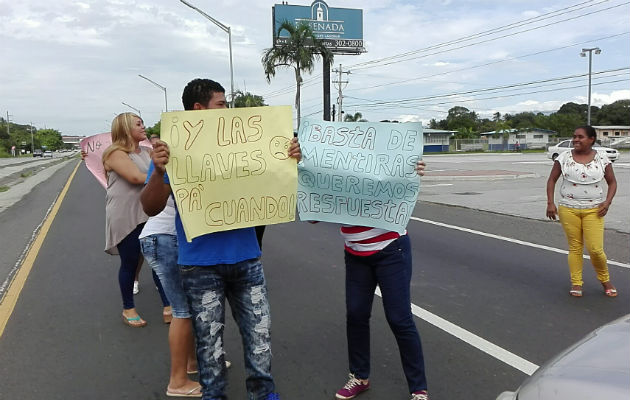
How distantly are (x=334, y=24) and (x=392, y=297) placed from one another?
1653 inches

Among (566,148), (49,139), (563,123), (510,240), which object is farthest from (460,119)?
(49,139)

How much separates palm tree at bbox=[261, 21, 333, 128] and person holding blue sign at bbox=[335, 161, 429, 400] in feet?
90.1

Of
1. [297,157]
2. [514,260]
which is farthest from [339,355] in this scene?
[514,260]

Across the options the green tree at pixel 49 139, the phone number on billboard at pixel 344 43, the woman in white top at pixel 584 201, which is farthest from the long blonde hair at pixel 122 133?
the green tree at pixel 49 139

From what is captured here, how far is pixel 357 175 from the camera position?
128 inches

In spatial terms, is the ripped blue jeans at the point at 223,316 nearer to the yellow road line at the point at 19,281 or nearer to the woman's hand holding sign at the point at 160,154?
the woman's hand holding sign at the point at 160,154

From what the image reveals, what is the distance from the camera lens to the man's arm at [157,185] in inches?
106

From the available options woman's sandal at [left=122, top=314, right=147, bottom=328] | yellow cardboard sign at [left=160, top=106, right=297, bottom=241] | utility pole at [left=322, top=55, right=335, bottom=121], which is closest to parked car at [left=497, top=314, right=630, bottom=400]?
yellow cardboard sign at [left=160, top=106, right=297, bottom=241]

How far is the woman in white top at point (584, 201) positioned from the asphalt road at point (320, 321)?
321mm

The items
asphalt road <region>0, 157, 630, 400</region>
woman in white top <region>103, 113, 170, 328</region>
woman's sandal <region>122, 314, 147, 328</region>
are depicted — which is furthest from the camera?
woman's sandal <region>122, 314, 147, 328</region>

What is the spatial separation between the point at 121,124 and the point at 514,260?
16.9 feet

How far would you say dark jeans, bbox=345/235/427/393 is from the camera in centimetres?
315

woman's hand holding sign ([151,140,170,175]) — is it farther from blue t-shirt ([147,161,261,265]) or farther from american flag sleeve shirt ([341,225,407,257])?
american flag sleeve shirt ([341,225,407,257])

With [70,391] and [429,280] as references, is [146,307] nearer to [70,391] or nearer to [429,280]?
[70,391]
